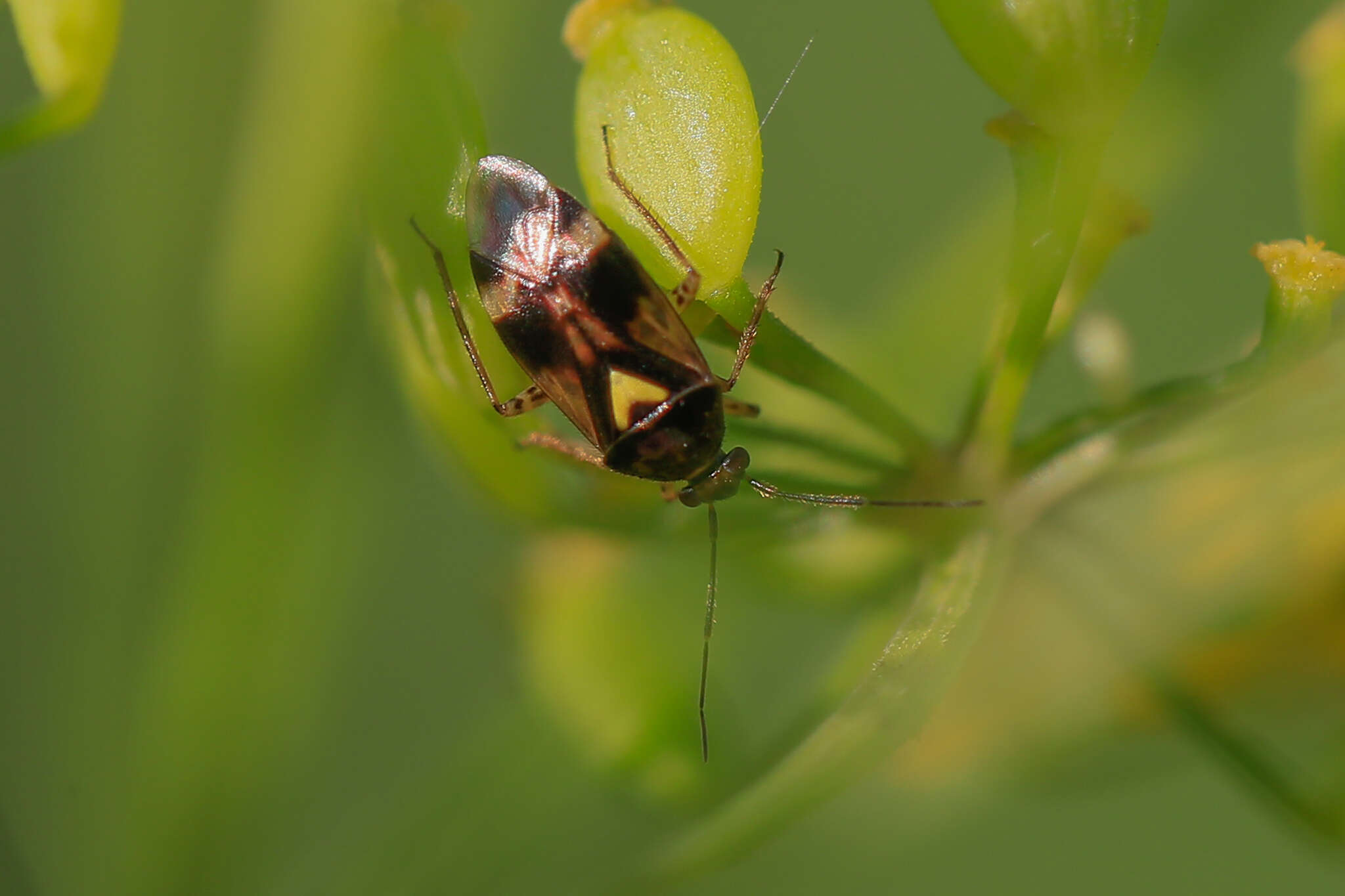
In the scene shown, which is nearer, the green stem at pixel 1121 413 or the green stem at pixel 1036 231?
the green stem at pixel 1036 231

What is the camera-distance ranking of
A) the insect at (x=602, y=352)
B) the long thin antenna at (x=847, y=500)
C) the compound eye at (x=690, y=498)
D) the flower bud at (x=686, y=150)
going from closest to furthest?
the flower bud at (x=686, y=150)
the long thin antenna at (x=847, y=500)
the insect at (x=602, y=352)
the compound eye at (x=690, y=498)

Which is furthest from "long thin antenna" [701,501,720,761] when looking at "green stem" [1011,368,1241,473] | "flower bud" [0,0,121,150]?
"flower bud" [0,0,121,150]

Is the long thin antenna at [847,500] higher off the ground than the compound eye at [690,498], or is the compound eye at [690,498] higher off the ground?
the long thin antenna at [847,500]

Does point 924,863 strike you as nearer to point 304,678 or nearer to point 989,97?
point 304,678

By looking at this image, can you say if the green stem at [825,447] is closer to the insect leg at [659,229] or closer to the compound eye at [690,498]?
the compound eye at [690,498]

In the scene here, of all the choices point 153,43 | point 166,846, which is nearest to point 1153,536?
point 166,846

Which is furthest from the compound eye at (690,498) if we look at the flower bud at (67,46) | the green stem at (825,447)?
the flower bud at (67,46)

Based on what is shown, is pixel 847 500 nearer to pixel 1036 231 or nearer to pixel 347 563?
pixel 1036 231

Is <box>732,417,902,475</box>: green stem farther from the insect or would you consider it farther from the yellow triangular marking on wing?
the yellow triangular marking on wing
